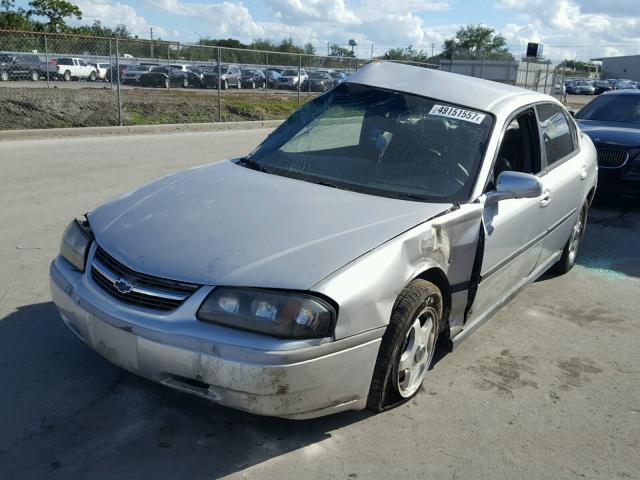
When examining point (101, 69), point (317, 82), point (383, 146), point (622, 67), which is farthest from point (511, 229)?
point (622, 67)

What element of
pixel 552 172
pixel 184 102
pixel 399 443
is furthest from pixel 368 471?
pixel 184 102

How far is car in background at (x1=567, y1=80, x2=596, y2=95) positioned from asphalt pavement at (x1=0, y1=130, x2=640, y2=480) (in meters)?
60.0

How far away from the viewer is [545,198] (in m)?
4.55

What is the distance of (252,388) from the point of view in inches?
106

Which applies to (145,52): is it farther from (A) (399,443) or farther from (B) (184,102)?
(A) (399,443)

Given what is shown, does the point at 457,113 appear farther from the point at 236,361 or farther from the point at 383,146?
the point at 236,361

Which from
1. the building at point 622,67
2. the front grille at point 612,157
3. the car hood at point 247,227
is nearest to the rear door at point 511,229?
the car hood at point 247,227

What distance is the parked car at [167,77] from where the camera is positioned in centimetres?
2380

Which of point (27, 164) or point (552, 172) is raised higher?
point (552, 172)

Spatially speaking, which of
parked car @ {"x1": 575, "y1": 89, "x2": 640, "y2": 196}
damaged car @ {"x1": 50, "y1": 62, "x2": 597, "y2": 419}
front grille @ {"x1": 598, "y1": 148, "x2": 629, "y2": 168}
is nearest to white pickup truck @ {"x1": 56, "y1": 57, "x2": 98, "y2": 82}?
parked car @ {"x1": 575, "y1": 89, "x2": 640, "y2": 196}

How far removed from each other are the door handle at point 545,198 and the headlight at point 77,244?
9.59 feet

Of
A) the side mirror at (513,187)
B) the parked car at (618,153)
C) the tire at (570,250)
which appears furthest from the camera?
the parked car at (618,153)

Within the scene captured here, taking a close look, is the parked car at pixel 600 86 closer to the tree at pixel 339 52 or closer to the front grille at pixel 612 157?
the tree at pixel 339 52

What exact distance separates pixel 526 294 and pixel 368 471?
9.95 feet
